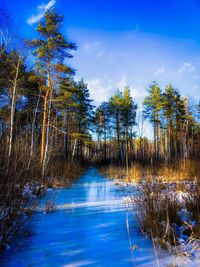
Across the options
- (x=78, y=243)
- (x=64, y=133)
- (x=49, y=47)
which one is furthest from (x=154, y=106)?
(x=78, y=243)

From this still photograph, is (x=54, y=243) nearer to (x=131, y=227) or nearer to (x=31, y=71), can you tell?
(x=131, y=227)

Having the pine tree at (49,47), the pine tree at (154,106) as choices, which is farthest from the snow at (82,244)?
the pine tree at (154,106)

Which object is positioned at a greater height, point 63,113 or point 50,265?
point 63,113

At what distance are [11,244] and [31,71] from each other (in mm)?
10809

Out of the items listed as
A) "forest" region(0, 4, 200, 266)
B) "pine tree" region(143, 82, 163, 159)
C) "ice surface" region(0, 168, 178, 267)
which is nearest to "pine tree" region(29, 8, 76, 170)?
"forest" region(0, 4, 200, 266)

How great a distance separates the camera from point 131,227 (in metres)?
3.19

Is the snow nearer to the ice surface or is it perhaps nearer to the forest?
the ice surface

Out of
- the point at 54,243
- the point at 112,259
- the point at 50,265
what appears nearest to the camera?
the point at 50,265

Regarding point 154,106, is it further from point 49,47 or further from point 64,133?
point 49,47

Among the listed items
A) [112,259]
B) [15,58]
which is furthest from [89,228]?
[15,58]

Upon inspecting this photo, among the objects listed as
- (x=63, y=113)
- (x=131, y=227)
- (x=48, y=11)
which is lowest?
(x=131, y=227)

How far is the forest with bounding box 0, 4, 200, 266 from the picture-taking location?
2.47 m

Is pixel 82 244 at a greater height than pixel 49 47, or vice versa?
pixel 49 47

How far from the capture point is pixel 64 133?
1452cm
